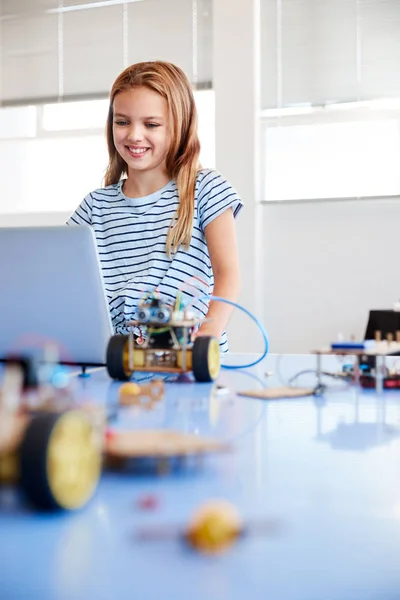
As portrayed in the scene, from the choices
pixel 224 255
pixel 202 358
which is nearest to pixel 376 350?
pixel 202 358

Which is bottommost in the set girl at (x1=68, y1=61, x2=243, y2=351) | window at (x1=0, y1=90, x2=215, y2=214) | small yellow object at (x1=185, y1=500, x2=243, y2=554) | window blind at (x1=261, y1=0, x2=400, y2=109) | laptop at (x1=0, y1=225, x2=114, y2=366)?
small yellow object at (x1=185, y1=500, x2=243, y2=554)

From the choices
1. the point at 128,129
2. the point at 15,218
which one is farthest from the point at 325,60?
the point at 128,129

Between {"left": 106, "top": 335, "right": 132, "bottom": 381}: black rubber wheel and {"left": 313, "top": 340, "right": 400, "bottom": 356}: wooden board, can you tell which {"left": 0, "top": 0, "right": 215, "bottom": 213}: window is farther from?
{"left": 313, "top": 340, "right": 400, "bottom": 356}: wooden board

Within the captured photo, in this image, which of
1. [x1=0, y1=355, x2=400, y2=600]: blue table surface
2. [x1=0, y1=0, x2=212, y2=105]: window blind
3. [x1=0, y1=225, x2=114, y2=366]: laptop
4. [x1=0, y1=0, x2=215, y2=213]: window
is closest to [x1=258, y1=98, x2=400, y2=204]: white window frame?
[x1=0, y1=0, x2=215, y2=213]: window

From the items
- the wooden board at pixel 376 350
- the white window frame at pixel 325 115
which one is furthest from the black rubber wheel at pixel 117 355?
the white window frame at pixel 325 115

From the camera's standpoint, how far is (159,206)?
1.35 m

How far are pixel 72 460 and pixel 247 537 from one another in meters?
0.08

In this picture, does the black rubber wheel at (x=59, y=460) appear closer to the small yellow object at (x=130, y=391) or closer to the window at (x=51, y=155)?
the small yellow object at (x=130, y=391)

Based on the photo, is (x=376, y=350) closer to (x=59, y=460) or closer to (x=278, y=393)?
(x=278, y=393)

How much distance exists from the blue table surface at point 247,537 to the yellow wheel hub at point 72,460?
12 mm

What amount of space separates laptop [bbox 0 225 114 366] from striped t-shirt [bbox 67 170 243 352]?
384 millimetres

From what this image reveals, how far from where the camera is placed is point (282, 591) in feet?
0.84

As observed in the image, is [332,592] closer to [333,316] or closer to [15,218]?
[333,316]

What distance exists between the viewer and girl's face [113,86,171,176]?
1192mm
